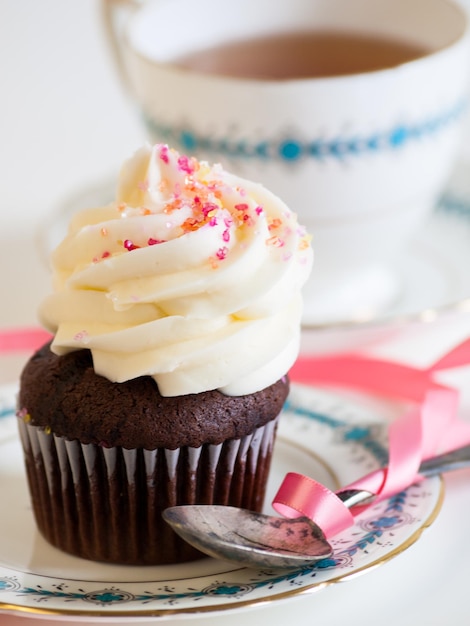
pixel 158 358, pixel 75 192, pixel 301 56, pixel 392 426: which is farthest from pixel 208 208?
pixel 75 192

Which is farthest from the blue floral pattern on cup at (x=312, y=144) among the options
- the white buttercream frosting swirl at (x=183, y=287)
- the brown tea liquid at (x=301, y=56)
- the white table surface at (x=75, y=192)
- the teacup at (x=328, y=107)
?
the white buttercream frosting swirl at (x=183, y=287)

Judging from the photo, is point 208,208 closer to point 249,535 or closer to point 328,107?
point 249,535

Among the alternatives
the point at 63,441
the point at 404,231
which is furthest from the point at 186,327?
the point at 404,231

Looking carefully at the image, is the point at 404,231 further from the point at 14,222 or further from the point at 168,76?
the point at 14,222

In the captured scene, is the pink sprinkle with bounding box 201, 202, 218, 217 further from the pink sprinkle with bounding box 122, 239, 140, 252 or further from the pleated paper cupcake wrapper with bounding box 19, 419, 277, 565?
the pleated paper cupcake wrapper with bounding box 19, 419, 277, 565

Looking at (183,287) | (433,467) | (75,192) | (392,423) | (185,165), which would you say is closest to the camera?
(183,287)

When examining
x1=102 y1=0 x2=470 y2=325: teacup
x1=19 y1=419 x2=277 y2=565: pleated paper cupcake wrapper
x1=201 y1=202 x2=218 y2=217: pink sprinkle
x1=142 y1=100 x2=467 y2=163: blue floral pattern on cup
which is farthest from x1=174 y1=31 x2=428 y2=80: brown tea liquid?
x1=19 y1=419 x2=277 y2=565: pleated paper cupcake wrapper

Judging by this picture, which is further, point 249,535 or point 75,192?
point 75,192
